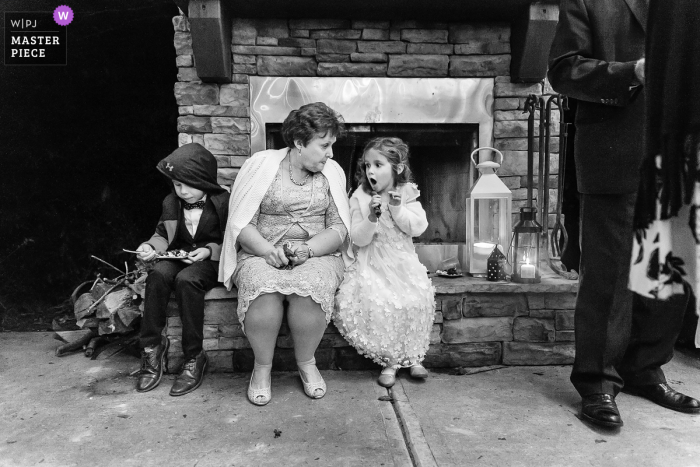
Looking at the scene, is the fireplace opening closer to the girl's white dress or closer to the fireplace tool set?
the fireplace tool set

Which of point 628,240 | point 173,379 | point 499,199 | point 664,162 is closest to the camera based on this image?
point 664,162

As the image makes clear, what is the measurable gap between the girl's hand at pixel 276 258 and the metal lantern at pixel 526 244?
114 cm

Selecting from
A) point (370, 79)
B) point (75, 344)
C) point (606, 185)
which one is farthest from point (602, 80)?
point (75, 344)

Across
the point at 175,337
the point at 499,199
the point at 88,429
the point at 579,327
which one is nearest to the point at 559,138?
the point at 499,199

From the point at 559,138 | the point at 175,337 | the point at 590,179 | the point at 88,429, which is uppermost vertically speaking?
the point at 559,138

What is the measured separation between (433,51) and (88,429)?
2.53 metres

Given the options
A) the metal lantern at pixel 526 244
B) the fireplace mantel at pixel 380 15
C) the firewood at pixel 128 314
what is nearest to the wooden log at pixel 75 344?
the firewood at pixel 128 314

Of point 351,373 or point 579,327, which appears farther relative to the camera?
point 351,373

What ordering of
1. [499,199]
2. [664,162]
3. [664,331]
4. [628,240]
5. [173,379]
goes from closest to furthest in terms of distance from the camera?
[664,162] → [628,240] → [664,331] → [173,379] → [499,199]

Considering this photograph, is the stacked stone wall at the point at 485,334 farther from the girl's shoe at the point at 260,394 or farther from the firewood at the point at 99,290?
the firewood at the point at 99,290

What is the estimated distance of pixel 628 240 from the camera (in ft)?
5.92

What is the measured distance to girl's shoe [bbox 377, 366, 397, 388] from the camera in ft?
7.22

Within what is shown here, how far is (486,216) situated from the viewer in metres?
2.94

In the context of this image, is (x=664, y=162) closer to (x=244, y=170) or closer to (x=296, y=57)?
(x=244, y=170)
